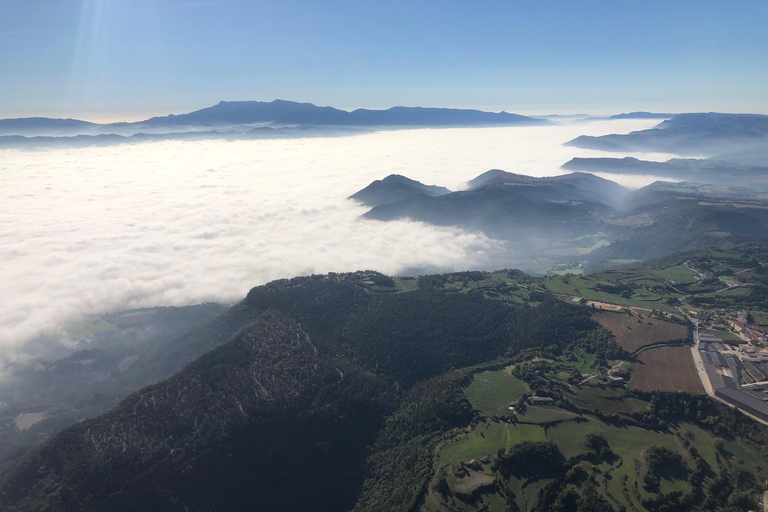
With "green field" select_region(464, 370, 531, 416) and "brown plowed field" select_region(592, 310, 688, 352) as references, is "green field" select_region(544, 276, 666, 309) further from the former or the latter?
"green field" select_region(464, 370, 531, 416)

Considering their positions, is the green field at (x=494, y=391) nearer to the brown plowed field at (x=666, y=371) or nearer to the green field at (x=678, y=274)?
the brown plowed field at (x=666, y=371)

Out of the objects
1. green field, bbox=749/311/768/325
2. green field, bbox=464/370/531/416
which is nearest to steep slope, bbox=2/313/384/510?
green field, bbox=464/370/531/416

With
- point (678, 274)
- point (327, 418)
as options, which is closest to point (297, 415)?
point (327, 418)

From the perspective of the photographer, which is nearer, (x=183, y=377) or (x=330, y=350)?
(x=183, y=377)

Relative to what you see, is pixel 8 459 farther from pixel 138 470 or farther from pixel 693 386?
pixel 693 386

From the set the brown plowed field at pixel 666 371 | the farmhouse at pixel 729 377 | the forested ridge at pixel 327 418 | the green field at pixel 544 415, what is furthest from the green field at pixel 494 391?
the farmhouse at pixel 729 377

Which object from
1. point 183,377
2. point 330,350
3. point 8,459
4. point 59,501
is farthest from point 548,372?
point 8,459

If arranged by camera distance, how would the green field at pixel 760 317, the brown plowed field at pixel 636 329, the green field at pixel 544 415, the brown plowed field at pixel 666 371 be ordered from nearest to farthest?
the green field at pixel 544 415 < the brown plowed field at pixel 666 371 < the brown plowed field at pixel 636 329 < the green field at pixel 760 317
